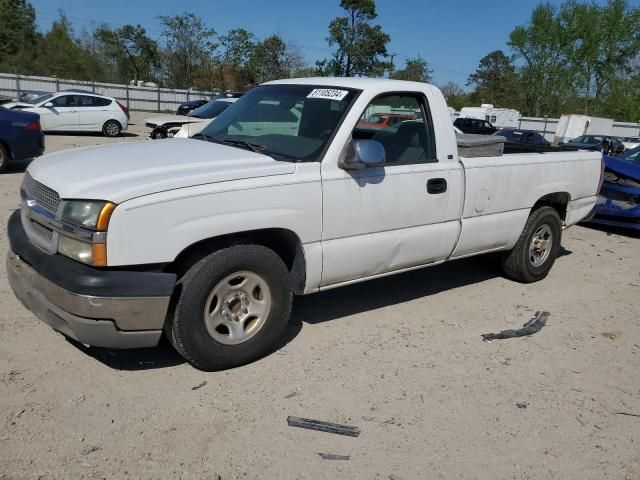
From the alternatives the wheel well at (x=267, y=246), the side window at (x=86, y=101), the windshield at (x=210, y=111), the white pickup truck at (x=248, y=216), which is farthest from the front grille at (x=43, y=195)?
the side window at (x=86, y=101)

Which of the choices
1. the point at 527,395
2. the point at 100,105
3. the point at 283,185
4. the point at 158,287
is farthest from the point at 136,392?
the point at 100,105

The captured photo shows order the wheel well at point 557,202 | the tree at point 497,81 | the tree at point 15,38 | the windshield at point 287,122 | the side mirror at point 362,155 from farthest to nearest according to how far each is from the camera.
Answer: the tree at point 497,81, the tree at point 15,38, the wheel well at point 557,202, the windshield at point 287,122, the side mirror at point 362,155

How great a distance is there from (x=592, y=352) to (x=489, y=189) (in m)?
1.60

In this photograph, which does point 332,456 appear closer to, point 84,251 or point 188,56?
point 84,251

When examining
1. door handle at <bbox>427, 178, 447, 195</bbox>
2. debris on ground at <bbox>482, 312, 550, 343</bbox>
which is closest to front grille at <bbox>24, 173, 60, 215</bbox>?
door handle at <bbox>427, 178, 447, 195</bbox>

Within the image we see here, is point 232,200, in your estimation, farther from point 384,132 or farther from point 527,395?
point 527,395

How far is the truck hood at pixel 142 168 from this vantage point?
3.16m

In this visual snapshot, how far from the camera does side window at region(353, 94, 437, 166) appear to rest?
455 centimetres

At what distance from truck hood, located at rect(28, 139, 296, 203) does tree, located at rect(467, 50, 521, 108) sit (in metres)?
70.3

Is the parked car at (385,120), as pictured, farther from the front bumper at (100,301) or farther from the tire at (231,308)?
the front bumper at (100,301)

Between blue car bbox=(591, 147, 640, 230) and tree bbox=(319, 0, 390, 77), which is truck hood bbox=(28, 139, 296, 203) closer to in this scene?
blue car bbox=(591, 147, 640, 230)

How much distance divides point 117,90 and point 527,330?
131ft

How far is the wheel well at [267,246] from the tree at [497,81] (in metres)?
70.2

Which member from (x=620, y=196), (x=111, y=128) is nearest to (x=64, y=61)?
(x=111, y=128)
